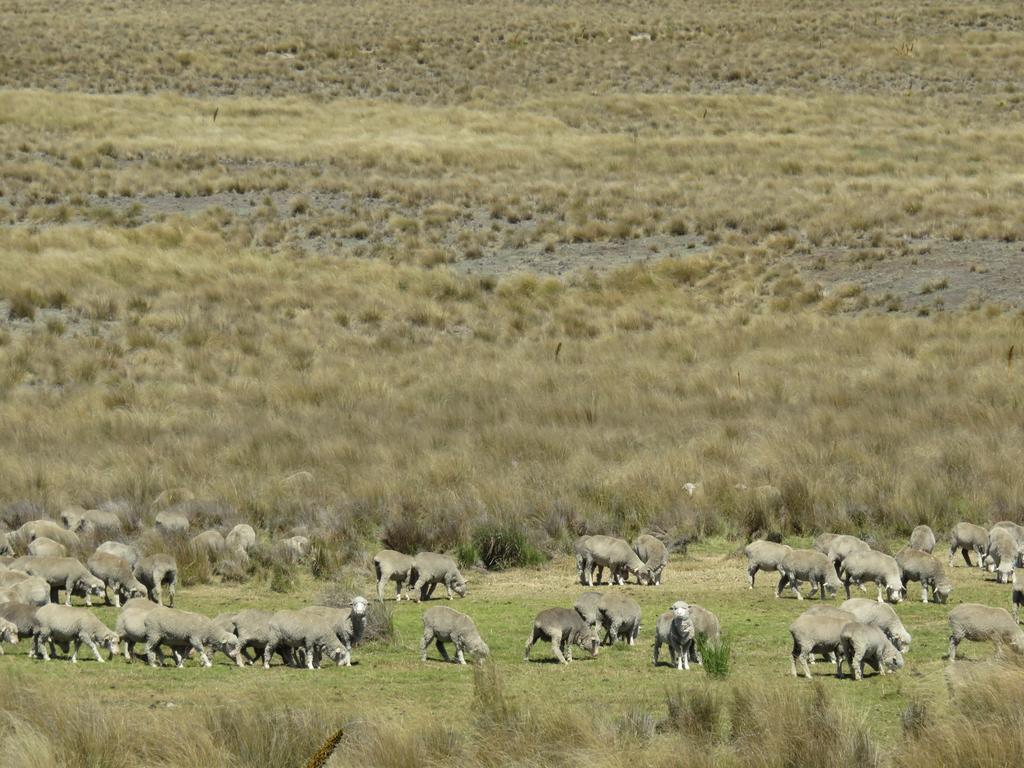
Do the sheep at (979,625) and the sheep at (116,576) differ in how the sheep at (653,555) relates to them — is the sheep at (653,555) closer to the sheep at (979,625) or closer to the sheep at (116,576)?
the sheep at (979,625)

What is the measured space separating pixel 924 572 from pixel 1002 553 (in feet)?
6.86

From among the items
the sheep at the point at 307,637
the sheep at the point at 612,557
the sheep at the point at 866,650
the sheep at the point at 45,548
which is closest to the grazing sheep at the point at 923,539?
the sheep at the point at 612,557

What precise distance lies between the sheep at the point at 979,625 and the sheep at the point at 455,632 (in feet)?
14.3

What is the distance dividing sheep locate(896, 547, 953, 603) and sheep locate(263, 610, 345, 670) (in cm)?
671

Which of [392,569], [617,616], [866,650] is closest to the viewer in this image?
[866,650]

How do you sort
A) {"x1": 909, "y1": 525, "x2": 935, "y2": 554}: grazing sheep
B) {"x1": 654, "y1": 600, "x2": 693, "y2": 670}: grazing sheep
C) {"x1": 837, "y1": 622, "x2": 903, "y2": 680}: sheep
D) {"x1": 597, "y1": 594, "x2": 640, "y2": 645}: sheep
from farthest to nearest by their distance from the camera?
1. {"x1": 909, "y1": 525, "x2": 935, "y2": 554}: grazing sheep
2. {"x1": 597, "y1": 594, "x2": 640, "y2": 645}: sheep
3. {"x1": 654, "y1": 600, "x2": 693, "y2": 670}: grazing sheep
4. {"x1": 837, "y1": 622, "x2": 903, "y2": 680}: sheep

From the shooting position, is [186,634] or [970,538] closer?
[186,634]

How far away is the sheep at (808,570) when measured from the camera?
16250 millimetres

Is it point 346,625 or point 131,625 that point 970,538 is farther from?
point 131,625

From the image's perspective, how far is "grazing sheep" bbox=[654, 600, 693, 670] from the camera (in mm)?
12719

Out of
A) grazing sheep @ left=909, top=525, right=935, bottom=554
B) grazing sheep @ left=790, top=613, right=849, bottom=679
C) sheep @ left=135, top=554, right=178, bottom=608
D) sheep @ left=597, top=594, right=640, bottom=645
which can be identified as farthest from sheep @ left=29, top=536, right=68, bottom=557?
grazing sheep @ left=909, top=525, right=935, bottom=554

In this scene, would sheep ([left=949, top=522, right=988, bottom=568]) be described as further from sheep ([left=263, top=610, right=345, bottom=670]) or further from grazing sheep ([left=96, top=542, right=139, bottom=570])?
grazing sheep ([left=96, top=542, right=139, bottom=570])

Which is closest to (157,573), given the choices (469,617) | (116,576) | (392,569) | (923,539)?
(116,576)

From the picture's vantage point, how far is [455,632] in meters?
13.4
